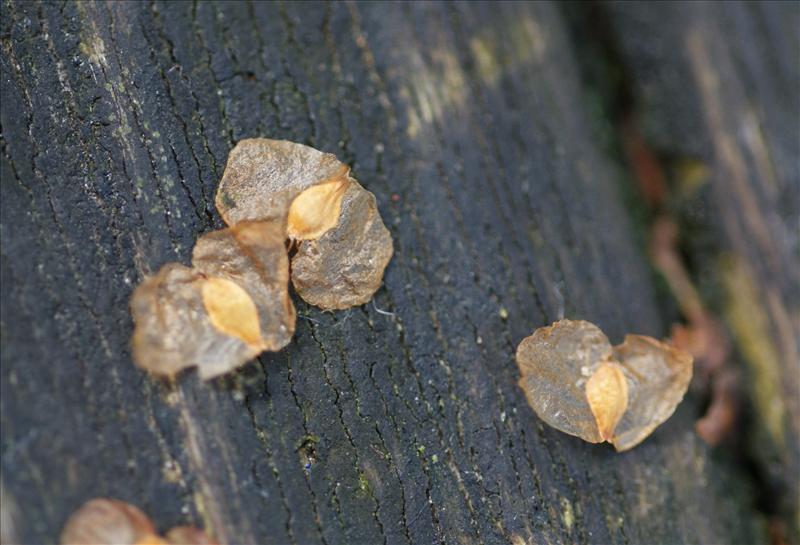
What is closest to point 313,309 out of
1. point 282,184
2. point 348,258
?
point 348,258

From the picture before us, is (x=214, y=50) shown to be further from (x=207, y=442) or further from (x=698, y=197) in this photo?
(x=698, y=197)

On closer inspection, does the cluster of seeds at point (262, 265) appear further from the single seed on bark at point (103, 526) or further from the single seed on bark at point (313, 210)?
the single seed on bark at point (103, 526)


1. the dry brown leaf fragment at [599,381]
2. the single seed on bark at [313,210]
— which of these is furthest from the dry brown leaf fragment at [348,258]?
the dry brown leaf fragment at [599,381]

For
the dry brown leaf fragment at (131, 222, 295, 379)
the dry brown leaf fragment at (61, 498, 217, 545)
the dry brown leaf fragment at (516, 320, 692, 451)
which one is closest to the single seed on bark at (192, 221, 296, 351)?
the dry brown leaf fragment at (131, 222, 295, 379)

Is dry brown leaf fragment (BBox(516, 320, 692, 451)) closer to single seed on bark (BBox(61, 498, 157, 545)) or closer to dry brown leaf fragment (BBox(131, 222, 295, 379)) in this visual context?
dry brown leaf fragment (BBox(131, 222, 295, 379))

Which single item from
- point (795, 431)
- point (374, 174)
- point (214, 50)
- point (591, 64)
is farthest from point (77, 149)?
point (795, 431)

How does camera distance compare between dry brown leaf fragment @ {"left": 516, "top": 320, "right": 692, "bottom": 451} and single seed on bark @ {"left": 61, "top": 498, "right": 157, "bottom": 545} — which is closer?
single seed on bark @ {"left": 61, "top": 498, "right": 157, "bottom": 545}
